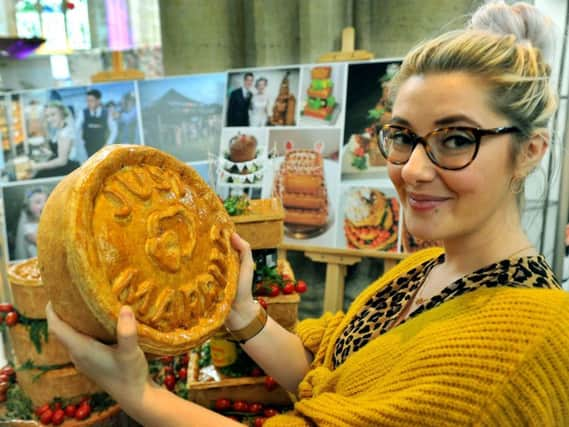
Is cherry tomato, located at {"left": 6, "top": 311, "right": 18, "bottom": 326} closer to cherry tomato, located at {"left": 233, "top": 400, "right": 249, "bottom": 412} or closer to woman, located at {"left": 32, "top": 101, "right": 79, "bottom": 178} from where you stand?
cherry tomato, located at {"left": 233, "top": 400, "right": 249, "bottom": 412}

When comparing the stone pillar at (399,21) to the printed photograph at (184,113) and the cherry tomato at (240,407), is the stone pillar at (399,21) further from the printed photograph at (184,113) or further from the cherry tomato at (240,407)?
the cherry tomato at (240,407)

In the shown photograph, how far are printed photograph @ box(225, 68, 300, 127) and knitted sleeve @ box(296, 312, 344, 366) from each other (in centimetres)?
165

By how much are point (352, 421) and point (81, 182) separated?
80 cm

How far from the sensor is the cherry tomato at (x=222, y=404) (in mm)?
1808

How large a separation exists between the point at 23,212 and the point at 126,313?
2.64m

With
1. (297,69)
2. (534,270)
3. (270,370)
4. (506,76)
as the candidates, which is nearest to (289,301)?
(270,370)

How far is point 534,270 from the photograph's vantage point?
97 centimetres

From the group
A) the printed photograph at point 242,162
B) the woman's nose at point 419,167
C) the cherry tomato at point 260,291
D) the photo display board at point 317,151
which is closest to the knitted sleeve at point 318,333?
the cherry tomato at point 260,291

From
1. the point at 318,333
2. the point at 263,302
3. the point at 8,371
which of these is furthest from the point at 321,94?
the point at 8,371

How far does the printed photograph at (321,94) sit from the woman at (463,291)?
1646mm

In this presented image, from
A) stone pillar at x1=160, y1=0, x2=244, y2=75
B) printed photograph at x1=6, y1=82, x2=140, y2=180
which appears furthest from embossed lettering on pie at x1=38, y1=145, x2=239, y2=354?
stone pillar at x1=160, y1=0, x2=244, y2=75

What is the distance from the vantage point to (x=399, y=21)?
9.95 feet

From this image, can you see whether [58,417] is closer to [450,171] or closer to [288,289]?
[288,289]

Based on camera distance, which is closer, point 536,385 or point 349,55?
point 536,385
